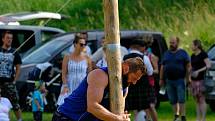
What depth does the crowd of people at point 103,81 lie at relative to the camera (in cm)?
820

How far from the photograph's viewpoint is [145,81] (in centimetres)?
1416

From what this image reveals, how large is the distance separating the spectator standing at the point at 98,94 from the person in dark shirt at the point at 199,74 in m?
8.55

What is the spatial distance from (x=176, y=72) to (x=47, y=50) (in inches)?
140

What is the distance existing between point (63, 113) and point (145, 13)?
23927 mm

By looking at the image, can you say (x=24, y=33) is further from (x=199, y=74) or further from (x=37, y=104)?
(x=199, y=74)

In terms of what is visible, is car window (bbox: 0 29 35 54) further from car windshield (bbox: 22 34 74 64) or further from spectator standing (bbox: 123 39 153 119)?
spectator standing (bbox: 123 39 153 119)

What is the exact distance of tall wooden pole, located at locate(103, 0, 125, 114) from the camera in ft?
24.9

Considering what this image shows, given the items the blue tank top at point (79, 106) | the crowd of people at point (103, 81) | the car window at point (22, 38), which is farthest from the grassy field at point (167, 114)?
the blue tank top at point (79, 106)

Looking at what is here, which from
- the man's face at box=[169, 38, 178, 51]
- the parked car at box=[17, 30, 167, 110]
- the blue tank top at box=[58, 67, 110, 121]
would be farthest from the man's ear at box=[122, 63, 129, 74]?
the parked car at box=[17, 30, 167, 110]

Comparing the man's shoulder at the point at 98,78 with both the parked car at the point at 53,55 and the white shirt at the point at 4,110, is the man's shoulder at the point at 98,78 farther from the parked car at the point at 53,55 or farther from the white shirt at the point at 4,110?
the parked car at the point at 53,55

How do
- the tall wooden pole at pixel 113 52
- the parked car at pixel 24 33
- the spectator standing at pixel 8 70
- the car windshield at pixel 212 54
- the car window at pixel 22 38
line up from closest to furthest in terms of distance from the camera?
the tall wooden pole at pixel 113 52 → the spectator standing at pixel 8 70 → the car windshield at pixel 212 54 → the parked car at pixel 24 33 → the car window at pixel 22 38

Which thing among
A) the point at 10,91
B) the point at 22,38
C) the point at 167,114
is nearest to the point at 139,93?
the point at 10,91

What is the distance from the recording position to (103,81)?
800 cm

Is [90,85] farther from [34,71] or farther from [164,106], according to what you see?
[164,106]
